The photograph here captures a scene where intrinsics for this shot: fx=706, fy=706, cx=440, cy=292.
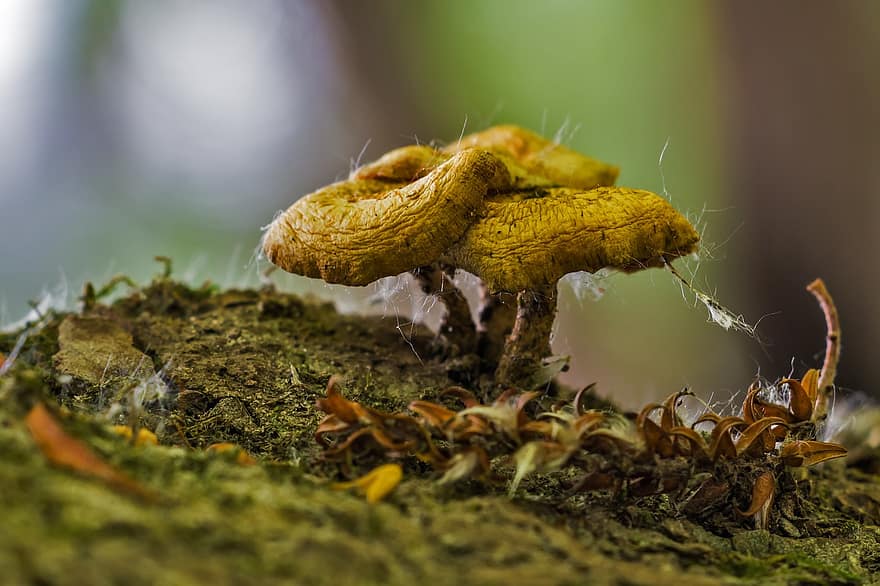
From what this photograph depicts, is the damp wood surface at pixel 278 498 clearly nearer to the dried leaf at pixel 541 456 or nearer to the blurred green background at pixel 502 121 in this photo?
the dried leaf at pixel 541 456

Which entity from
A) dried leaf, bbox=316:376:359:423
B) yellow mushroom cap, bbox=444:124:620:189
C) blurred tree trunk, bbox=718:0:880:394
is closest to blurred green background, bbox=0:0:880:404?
blurred tree trunk, bbox=718:0:880:394

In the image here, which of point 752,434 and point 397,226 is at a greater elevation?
point 397,226

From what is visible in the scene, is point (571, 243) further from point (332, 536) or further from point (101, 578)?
point (101, 578)

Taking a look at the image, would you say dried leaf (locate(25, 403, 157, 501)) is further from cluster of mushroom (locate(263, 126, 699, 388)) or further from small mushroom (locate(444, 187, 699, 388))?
small mushroom (locate(444, 187, 699, 388))

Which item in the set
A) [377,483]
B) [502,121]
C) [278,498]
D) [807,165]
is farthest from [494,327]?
[502,121]

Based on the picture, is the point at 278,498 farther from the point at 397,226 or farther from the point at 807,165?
the point at 807,165

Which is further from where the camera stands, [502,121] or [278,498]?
[502,121]

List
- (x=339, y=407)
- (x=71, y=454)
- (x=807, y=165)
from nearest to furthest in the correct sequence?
(x=71, y=454) → (x=339, y=407) → (x=807, y=165)

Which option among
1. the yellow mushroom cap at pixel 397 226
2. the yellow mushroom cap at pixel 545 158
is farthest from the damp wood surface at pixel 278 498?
the yellow mushroom cap at pixel 545 158

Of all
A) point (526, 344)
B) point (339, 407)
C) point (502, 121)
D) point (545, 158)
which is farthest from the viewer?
point (502, 121)
